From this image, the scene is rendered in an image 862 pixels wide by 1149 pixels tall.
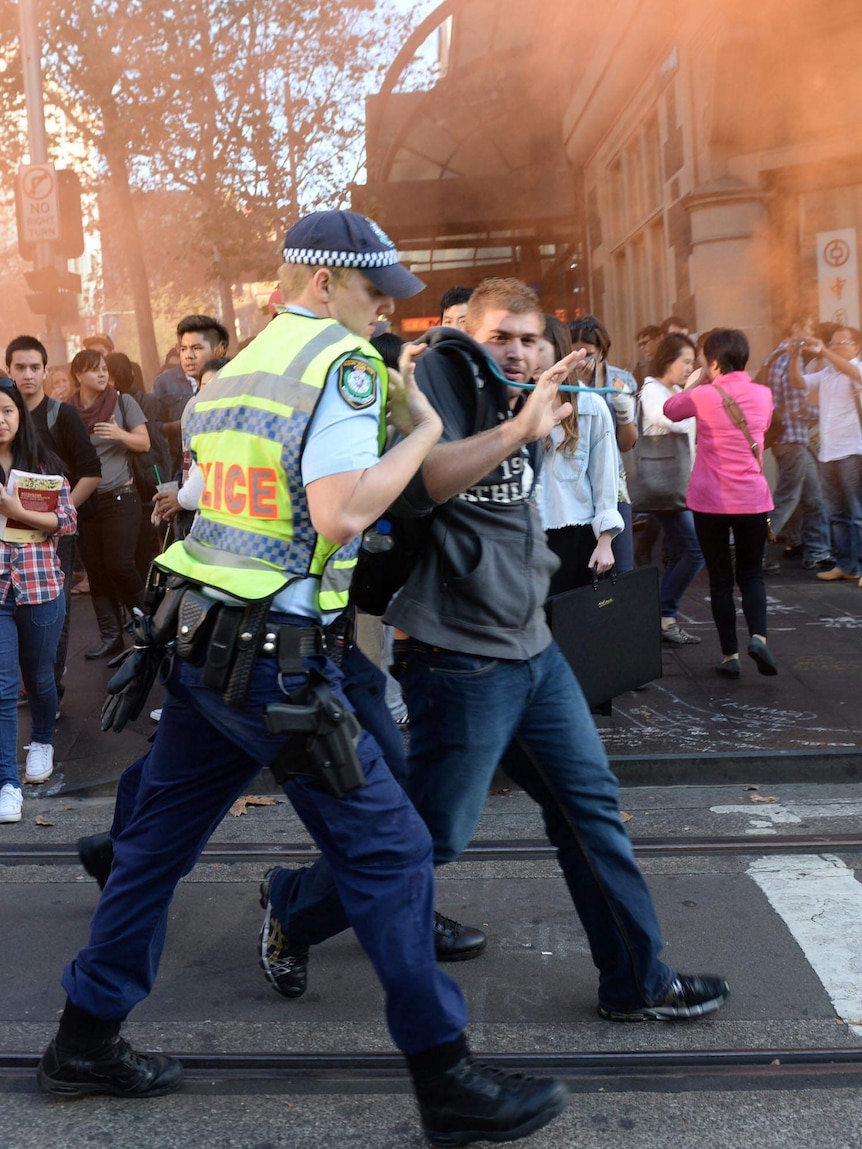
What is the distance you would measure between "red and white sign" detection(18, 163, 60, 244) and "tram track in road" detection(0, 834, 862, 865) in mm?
6995

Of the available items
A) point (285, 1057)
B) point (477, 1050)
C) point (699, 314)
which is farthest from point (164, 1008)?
point (699, 314)

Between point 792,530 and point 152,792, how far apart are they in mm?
8465

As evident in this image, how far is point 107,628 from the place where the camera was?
7695mm

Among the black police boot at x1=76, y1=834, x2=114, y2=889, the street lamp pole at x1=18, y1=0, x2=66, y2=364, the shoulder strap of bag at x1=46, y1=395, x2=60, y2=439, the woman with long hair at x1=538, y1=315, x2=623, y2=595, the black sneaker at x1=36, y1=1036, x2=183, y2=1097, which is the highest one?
the street lamp pole at x1=18, y1=0, x2=66, y2=364

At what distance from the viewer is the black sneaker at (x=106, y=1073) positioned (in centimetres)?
283

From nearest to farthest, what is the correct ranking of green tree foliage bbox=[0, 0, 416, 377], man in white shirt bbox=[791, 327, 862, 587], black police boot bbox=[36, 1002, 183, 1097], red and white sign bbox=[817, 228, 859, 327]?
black police boot bbox=[36, 1002, 183, 1097]
man in white shirt bbox=[791, 327, 862, 587]
red and white sign bbox=[817, 228, 859, 327]
green tree foliage bbox=[0, 0, 416, 377]

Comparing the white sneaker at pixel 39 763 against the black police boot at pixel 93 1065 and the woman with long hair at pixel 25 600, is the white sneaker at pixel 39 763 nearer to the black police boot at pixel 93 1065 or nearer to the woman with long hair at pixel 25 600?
the woman with long hair at pixel 25 600

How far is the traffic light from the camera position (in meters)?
10.5

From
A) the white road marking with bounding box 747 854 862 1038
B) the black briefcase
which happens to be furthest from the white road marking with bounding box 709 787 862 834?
the black briefcase

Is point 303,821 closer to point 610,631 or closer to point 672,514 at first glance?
point 610,631

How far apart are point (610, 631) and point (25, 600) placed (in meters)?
2.14

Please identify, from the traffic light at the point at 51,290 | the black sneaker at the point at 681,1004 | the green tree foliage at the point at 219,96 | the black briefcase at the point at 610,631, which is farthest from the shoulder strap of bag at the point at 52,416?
the green tree foliage at the point at 219,96

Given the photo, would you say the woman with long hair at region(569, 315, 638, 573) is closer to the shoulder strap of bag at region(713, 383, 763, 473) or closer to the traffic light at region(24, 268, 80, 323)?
the shoulder strap of bag at region(713, 383, 763, 473)

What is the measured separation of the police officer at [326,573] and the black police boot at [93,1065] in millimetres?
639
